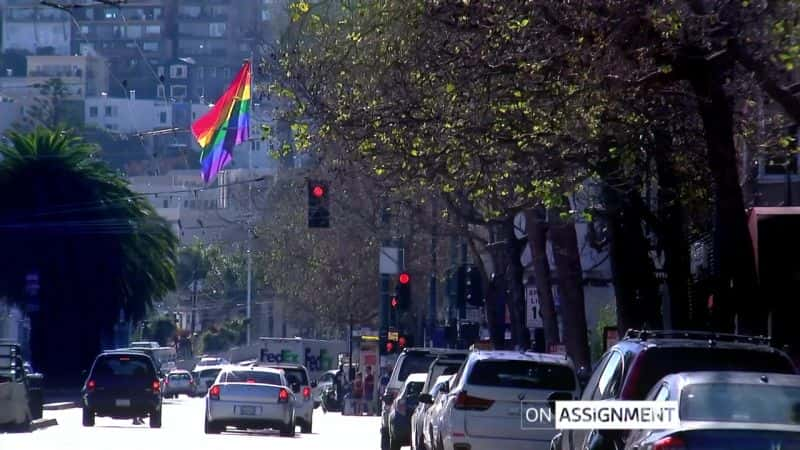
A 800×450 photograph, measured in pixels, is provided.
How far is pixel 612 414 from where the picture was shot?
40.7 feet

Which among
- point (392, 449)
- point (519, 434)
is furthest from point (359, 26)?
point (392, 449)

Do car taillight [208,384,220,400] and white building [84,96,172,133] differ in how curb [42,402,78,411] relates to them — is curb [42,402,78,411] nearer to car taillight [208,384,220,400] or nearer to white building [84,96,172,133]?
car taillight [208,384,220,400]

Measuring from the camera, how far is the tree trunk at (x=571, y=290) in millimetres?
32562

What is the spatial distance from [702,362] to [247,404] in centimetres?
2050

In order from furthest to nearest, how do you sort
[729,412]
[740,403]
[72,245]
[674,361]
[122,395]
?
1. [72,245]
2. [122,395]
3. [674,361]
4. [740,403]
5. [729,412]

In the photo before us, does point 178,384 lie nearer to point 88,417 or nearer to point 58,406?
point 58,406

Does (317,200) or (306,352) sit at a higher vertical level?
(317,200)

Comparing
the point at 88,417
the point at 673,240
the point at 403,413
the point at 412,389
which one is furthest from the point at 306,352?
the point at 673,240

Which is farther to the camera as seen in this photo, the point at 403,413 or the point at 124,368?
the point at 124,368

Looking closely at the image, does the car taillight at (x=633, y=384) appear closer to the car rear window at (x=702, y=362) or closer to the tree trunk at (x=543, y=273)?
the car rear window at (x=702, y=362)

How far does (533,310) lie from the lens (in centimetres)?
3903

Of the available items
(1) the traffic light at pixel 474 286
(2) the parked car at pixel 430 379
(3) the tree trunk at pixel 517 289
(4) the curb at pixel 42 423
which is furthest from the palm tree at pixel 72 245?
(2) the parked car at pixel 430 379

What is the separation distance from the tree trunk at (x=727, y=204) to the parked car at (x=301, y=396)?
17.9 metres

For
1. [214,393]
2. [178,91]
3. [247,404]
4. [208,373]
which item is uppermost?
[178,91]
